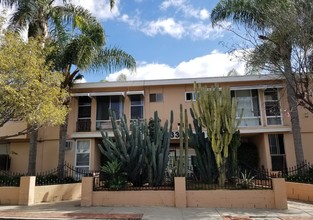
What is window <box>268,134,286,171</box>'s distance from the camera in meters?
17.7

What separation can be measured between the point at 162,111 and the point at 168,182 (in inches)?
286

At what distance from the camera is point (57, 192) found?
13.2m

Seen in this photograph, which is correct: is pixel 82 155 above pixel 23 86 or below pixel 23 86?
below

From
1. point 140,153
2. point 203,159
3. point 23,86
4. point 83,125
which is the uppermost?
point 23,86

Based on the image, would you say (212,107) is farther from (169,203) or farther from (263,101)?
(263,101)

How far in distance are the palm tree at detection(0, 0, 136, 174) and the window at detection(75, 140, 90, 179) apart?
2743mm

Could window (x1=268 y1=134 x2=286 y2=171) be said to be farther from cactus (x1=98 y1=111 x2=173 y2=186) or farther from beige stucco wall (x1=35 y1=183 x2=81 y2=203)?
beige stucco wall (x1=35 y1=183 x2=81 y2=203)

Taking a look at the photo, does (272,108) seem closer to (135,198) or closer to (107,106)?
(107,106)

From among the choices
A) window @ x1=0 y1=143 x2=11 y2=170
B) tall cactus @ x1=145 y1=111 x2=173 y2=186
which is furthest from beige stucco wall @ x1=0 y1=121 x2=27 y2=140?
tall cactus @ x1=145 y1=111 x2=173 y2=186

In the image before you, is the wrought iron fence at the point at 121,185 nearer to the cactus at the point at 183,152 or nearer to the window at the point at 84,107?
the cactus at the point at 183,152

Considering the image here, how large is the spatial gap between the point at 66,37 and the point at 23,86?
5.49 m

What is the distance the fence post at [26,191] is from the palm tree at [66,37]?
9.54 ft

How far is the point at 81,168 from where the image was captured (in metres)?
18.4

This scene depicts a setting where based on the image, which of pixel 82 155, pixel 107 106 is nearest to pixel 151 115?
pixel 107 106
